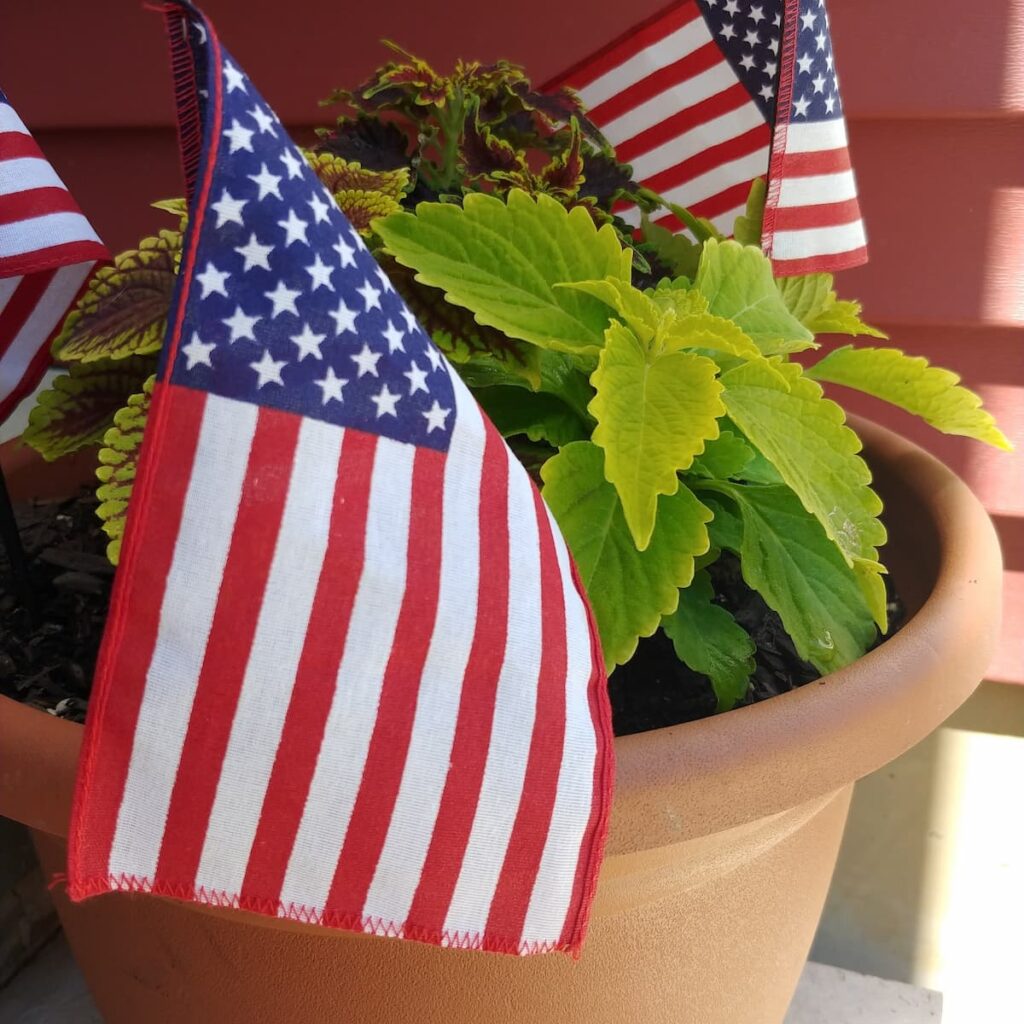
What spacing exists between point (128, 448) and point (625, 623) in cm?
32

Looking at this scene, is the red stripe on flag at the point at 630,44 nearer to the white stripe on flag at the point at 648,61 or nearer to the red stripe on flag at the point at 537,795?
the white stripe on flag at the point at 648,61

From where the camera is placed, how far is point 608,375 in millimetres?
571

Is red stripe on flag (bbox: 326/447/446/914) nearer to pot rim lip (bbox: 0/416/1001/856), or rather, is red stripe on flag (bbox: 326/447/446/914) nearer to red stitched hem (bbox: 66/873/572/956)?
red stitched hem (bbox: 66/873/572/956)

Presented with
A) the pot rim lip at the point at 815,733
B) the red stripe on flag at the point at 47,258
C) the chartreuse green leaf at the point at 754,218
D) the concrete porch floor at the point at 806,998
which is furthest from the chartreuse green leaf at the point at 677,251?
the concrete porch floor at the point at 806,998

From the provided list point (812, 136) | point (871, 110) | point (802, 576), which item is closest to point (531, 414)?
point (802, 576)

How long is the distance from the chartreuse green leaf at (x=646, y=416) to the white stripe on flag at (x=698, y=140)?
44 centimetres

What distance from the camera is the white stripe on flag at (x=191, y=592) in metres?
0.41

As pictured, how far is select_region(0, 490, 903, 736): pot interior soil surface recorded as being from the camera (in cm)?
71

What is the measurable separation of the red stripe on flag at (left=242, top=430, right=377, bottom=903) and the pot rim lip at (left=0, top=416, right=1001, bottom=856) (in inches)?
6.3

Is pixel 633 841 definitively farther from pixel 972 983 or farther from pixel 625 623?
pixel 972 983

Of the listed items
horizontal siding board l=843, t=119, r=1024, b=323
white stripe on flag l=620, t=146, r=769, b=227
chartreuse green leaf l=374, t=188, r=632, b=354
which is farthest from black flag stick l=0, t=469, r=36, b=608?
horizontal siding board l=843, t=119, r=1024, b=323

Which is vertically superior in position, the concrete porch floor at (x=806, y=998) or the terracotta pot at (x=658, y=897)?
the terracotta pot at (x=658, y=897)

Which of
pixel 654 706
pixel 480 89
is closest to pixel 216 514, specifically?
pixel 654 706

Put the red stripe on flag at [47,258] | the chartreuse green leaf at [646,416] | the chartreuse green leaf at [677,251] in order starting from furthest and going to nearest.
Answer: the chartreuse green leaf at [677,251]
the red stripe on flag at [47,258]
the chartreuse green leaf at [646,416]
